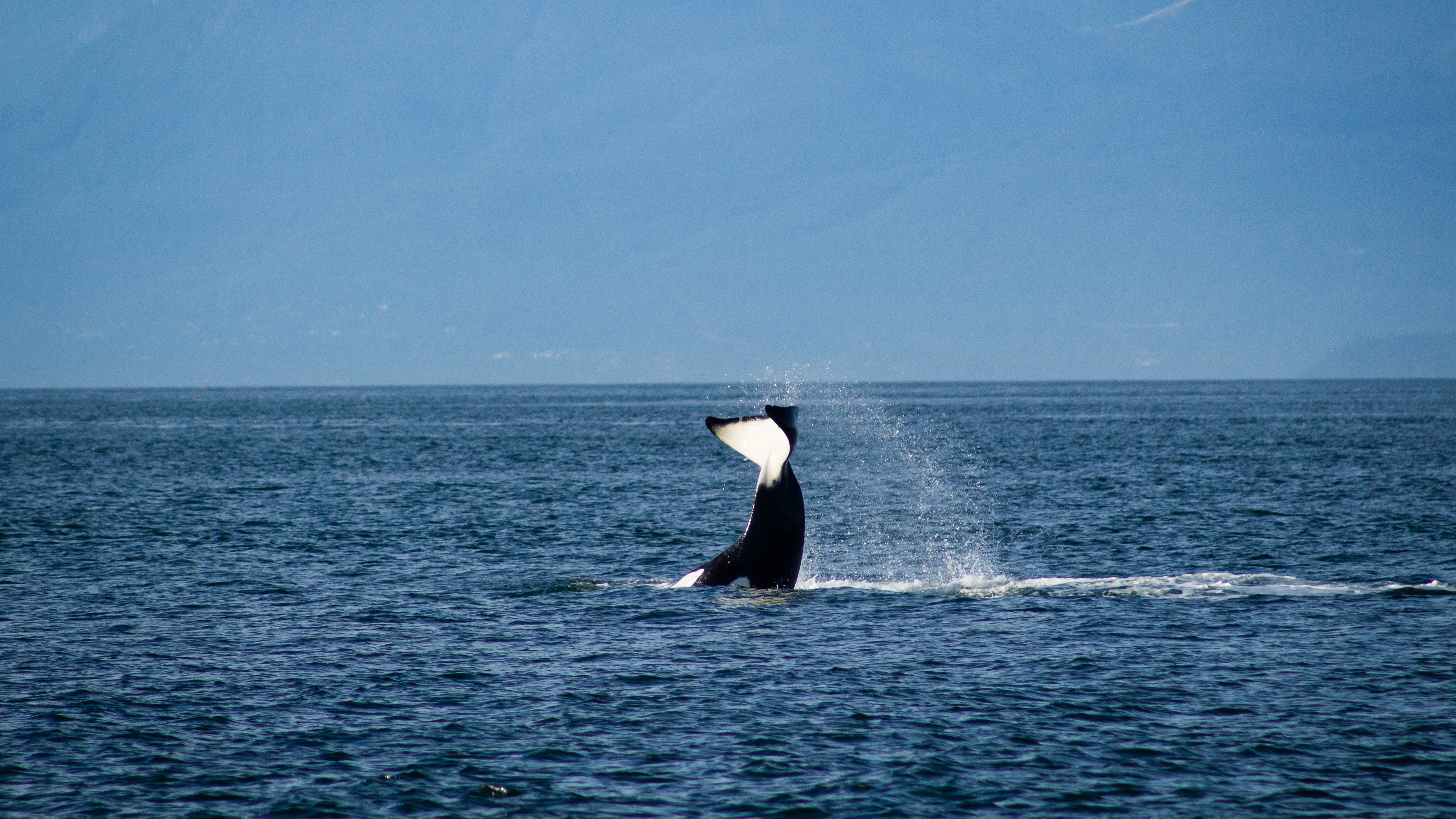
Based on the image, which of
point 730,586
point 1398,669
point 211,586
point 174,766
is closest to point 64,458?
point 211,586

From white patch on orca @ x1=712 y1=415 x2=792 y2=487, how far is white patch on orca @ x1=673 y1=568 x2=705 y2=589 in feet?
10.7

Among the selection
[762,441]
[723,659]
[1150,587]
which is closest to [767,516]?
[762,441]

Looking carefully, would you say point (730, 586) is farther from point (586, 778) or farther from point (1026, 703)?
point (586, 778)

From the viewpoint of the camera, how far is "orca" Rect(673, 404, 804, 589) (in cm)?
1984

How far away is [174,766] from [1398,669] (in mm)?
14831

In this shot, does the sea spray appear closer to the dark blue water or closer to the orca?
the dark blue water

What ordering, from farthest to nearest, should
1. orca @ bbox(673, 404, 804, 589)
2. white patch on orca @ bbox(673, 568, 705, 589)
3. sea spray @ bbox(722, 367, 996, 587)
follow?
sea spray @ bbox(722, 367, 996, 587), white patch on orca @ bbox(673, 568, 705, 589), orca @ bbox(673, 404, 804, 589)

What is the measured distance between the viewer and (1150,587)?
22938 millimetres

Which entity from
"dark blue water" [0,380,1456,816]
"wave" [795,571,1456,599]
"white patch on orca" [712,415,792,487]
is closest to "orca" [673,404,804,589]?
"white patch on orca" [712,415,792,487]

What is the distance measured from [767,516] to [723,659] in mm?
3963

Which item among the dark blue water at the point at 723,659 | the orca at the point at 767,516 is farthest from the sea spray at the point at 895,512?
the orca at the point at 767,516

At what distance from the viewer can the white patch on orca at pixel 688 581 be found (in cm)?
2319

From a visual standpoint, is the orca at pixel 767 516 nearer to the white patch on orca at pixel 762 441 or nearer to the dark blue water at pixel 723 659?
the white patch on orca at pixel 762 441

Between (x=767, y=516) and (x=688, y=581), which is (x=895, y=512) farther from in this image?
(x=767, y=516)
